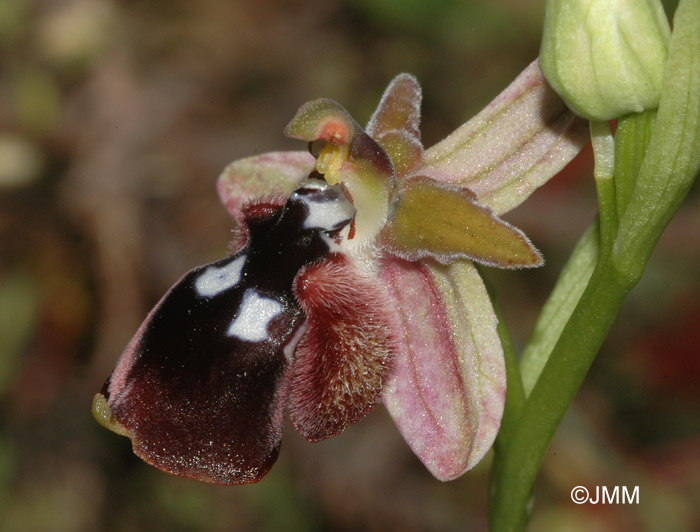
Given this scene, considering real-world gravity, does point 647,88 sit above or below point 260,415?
above

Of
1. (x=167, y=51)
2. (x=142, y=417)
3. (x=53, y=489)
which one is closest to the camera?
(x=142, y=417)

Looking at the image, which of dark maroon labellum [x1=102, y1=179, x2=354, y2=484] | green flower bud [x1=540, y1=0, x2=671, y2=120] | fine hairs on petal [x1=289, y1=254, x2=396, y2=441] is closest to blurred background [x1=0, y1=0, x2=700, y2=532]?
fine hairs on petal [x1=289, y1=254, x2=396, y2=441]

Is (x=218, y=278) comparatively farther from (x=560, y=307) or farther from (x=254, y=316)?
(x=560, y=307)

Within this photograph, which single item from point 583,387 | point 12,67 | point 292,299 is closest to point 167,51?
point 12,67

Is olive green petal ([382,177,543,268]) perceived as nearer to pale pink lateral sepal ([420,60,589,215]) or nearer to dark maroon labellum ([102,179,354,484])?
pale pink lateral sepal ([420,60,589,215])

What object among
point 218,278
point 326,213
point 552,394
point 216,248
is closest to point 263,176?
point 326,213

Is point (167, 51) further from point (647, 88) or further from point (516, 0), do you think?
point (647, 88)
